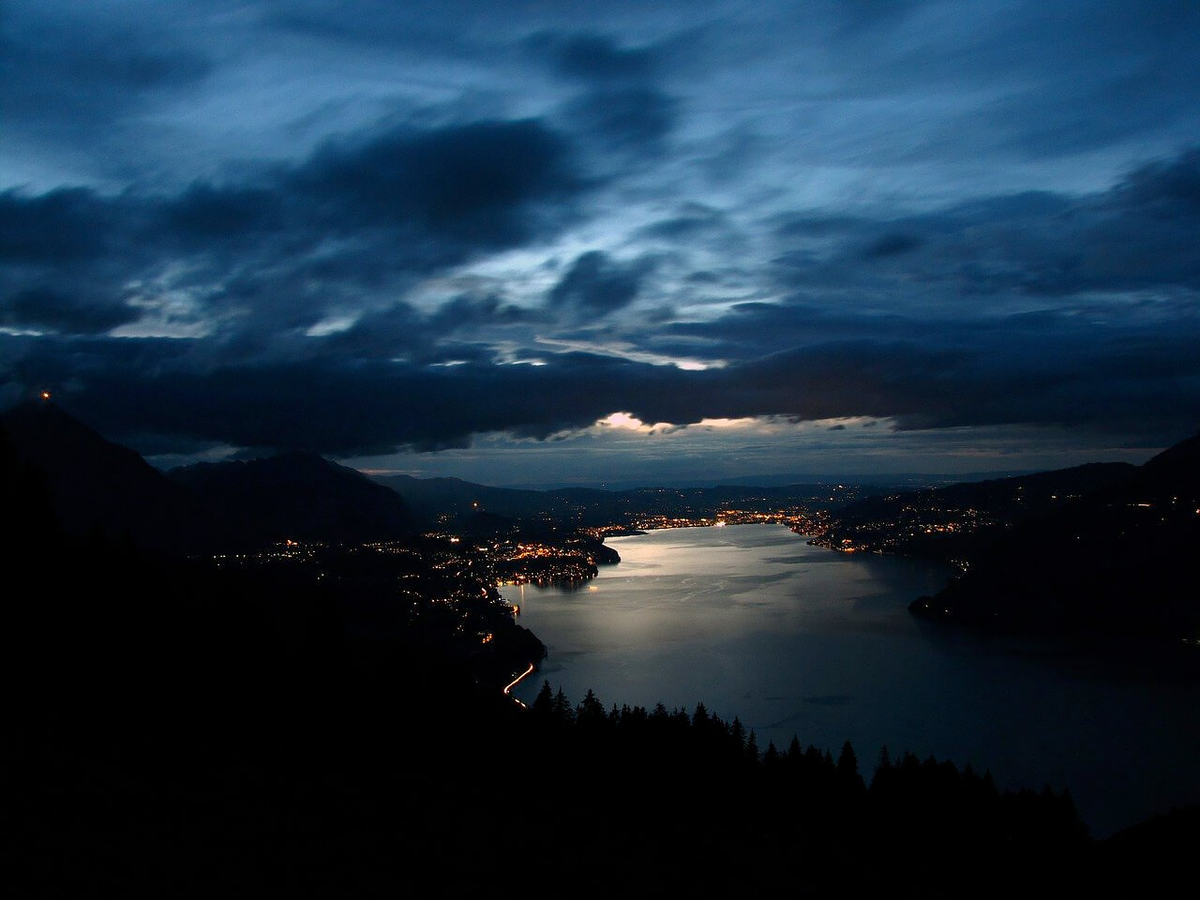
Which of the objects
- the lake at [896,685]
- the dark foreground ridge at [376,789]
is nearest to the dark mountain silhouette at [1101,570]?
the lake at [896,685]

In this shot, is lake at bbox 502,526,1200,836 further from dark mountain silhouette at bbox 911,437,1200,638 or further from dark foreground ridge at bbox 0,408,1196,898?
dark foreground ridge at bbox 0,408,1196,898

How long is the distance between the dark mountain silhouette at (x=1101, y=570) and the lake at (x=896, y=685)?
10784mm

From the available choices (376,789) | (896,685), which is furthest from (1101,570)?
(376,789)

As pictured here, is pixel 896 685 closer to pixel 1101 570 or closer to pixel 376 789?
pixel 1101 570

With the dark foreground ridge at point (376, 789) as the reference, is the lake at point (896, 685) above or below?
below

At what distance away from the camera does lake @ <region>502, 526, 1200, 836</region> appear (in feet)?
195

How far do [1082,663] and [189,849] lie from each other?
Answer: 97990 millimetres

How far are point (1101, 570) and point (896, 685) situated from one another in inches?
2377

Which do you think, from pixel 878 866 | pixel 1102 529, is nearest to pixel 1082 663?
pixel 1102 529

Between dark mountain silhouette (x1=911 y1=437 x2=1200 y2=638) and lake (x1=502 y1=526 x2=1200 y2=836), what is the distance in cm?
1078

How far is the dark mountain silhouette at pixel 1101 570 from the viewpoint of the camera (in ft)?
360

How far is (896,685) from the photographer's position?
270 ft

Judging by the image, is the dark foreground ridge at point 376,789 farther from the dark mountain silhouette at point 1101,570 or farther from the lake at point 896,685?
the dark mountain silhouette at point 1101,570

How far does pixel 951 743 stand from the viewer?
6450cm
